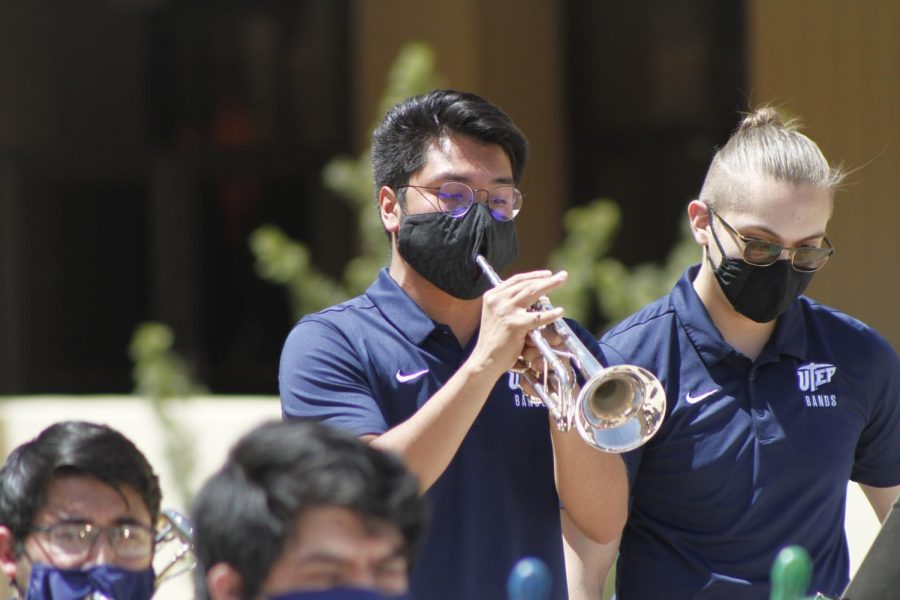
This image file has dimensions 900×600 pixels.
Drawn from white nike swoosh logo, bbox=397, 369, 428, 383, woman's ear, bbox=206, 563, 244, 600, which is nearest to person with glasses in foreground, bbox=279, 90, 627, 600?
white nike swoosh logo, bbox=397, 369, 428, 383

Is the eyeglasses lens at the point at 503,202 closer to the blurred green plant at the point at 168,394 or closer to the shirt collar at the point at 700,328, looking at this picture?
the shirt collar at the point at 700,328

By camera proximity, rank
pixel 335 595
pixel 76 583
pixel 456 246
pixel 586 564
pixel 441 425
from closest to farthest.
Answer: pixel 335 595, pixel 76 583, pixel 441 425, pixel 456 246, pixel 586 564

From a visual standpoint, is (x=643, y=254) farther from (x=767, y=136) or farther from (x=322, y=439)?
(x=322, y=439)

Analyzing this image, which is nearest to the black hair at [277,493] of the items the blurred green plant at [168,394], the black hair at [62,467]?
the black hair at [62,467]

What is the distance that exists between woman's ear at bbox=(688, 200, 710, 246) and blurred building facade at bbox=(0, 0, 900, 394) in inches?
163

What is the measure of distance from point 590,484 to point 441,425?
1.18 feet

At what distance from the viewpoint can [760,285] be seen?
289cm

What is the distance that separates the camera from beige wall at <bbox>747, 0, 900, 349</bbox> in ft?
22.6

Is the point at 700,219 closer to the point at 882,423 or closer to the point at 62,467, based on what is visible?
the point at 882,423

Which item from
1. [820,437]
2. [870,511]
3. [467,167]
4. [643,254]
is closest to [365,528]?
[467,167]

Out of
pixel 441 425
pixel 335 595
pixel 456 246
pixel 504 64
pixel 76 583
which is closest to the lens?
pixel 335 595

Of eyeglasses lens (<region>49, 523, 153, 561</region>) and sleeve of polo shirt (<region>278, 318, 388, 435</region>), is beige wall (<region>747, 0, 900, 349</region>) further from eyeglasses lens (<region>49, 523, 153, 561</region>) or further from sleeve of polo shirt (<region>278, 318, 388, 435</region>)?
eyeglasses lens (<region>49, 523, 153, 561</region>)

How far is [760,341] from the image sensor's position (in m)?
3.02

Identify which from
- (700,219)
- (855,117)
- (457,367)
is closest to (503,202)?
(457,367)
